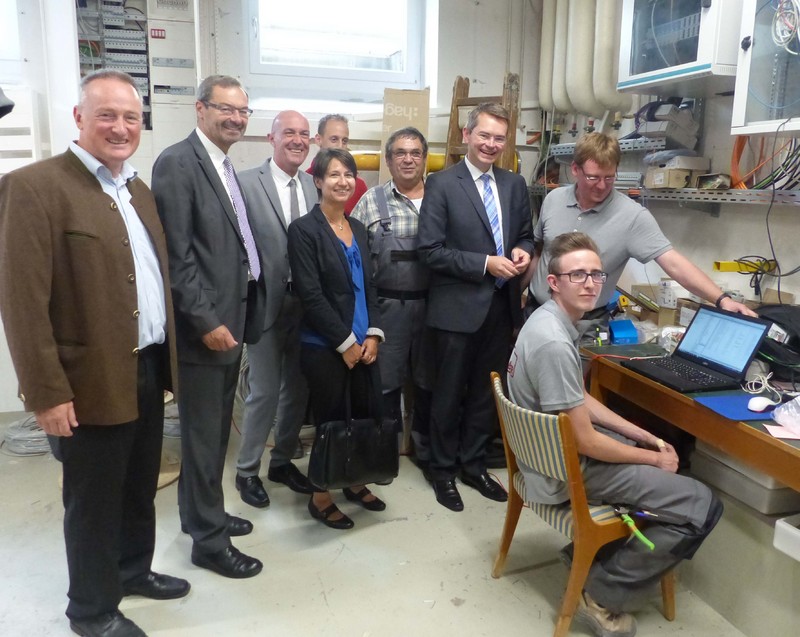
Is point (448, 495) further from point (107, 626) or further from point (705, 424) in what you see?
point (107, 626)

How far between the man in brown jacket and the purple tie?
31 cm

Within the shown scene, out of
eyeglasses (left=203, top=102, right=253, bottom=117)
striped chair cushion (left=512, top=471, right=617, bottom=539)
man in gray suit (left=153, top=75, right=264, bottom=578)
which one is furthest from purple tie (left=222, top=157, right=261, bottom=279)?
striped chair cushion (left=512, top=471, right=617, bottom=539)

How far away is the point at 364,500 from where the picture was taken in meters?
2.63

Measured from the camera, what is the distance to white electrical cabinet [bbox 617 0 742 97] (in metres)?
2.24

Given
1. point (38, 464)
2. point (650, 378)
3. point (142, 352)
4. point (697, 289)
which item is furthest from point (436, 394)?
point (38, 464)

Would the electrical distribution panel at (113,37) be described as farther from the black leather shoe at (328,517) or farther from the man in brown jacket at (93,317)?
the black leather shoe at (328,517)

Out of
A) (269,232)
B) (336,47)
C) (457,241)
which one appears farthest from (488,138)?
(336,47)

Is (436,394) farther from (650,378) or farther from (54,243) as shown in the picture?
(54,243)

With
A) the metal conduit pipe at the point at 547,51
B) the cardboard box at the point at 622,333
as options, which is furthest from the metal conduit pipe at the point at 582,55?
the cardboard box at the point at 622,333

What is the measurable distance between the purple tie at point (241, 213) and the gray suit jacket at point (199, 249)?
5cm

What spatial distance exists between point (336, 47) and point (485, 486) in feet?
8.95

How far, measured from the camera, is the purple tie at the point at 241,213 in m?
2.03

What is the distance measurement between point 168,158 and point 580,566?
5.46 feet

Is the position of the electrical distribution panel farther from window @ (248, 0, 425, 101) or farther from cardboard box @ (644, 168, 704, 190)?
cardboard box @ (644, 168, 704, 190)
